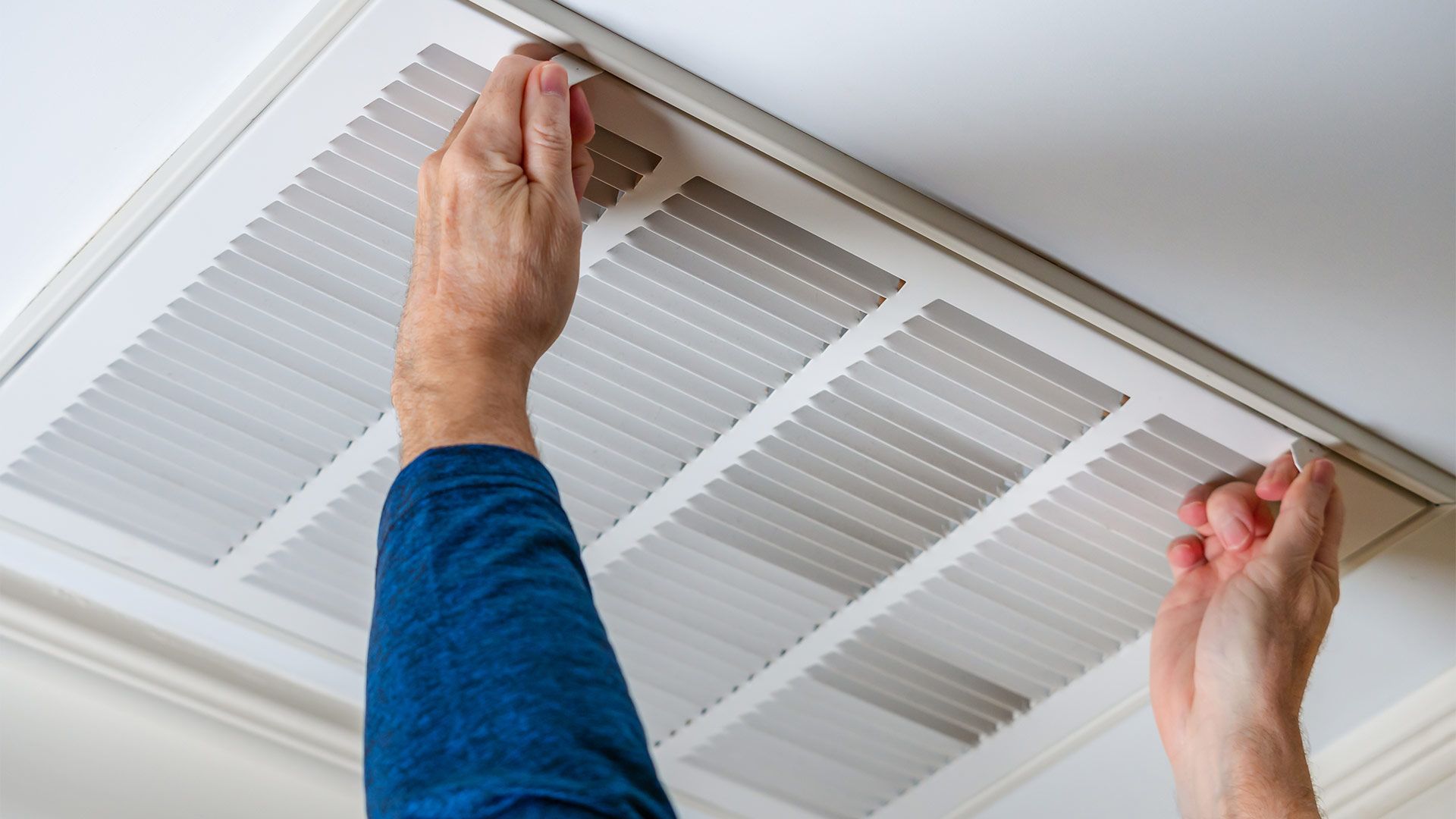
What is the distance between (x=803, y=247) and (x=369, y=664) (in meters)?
0.44

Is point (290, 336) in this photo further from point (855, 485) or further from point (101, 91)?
point (855, 485)

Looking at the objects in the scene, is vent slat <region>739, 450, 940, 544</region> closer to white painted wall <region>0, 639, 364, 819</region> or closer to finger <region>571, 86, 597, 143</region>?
finger <region>571, 86, 597, 143</region>

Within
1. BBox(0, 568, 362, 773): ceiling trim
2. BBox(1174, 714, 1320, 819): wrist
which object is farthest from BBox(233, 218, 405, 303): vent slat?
BBox(1174, 714, 1320, 819): wrist

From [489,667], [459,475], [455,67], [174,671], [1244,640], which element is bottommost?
[489,667]

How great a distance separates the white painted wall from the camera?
1197mm

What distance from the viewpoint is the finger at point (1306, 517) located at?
35.5 inches

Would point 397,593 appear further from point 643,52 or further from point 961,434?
point 961,434

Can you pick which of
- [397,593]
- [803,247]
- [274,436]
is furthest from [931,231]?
[274,436]

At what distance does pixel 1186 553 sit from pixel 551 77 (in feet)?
2.24

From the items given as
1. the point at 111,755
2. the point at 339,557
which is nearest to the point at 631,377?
the point at 339,557

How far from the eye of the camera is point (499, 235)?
746mm

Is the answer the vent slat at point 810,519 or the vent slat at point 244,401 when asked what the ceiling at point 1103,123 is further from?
the vent slat at point 810,519

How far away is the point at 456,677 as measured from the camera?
1.76 ft

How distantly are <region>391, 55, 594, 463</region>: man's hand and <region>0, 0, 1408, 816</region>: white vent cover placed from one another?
0.16 feet
